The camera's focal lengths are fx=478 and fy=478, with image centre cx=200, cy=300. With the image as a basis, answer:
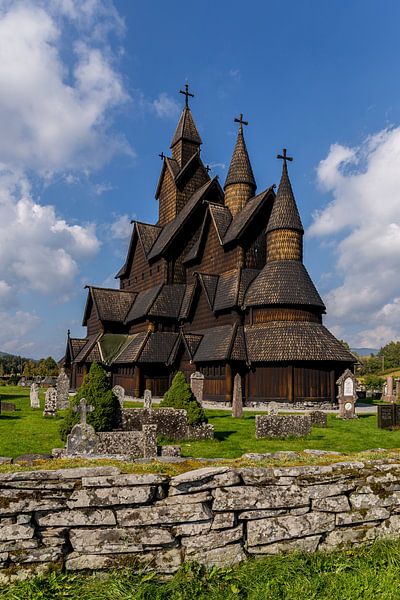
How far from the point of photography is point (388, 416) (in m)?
18.6

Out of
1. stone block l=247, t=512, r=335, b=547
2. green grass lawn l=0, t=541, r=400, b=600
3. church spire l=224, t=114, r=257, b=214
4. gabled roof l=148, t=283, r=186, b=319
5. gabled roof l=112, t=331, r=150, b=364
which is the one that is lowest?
green grass lawn l=0, t=541, r=400, b=600

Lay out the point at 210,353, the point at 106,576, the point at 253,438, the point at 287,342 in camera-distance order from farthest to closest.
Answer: the point at 210,353 < the point at 287,342 < the point at 253,438 < the point at 106,576

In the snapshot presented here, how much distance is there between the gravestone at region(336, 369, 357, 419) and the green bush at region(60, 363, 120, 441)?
12705 millimetres

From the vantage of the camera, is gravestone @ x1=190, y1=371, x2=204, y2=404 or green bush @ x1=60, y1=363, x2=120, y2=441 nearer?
green bush @ x1=60, y1=363, x2=120, y2=441

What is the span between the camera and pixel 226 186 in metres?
40.4

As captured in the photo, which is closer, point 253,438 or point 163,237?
point 253,438

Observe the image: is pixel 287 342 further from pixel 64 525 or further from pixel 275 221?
pixel 64 525

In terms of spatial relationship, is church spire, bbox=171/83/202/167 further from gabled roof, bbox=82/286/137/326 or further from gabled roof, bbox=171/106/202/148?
gabled roof, bbox=82/286/137/326

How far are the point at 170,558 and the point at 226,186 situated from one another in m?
37.7

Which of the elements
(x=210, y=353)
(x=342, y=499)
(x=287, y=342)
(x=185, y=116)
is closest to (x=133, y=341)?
(x=210, y=353)

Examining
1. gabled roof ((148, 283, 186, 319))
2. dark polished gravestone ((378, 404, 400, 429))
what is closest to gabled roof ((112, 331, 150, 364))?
gabled roof ((148, 283, 186, 319))

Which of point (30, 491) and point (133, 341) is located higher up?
point (133, 341)

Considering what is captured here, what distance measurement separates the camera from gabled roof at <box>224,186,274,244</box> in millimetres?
34656

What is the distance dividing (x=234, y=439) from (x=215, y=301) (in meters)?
20.2
